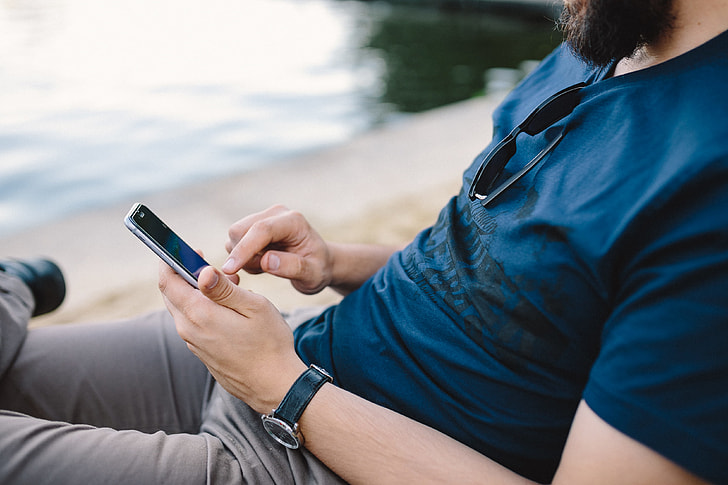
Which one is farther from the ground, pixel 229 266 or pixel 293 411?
pixel 229 266

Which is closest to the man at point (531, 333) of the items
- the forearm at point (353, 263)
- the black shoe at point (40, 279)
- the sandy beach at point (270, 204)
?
the forearm at point (353, 263)

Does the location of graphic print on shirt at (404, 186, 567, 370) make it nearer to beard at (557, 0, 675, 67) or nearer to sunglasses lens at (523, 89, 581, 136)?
sunglasses lens at (523, 89, 581, 136)

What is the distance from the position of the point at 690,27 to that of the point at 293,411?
84 cm

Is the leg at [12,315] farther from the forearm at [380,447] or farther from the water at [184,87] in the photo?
the water at [184,87]

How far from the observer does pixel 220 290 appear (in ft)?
3.20

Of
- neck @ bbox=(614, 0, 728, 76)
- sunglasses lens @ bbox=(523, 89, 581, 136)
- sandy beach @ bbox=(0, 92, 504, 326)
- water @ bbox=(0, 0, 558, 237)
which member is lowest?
sandy beach @ bbox=(0, 92, 504, 326)

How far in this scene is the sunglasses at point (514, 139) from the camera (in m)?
1.01

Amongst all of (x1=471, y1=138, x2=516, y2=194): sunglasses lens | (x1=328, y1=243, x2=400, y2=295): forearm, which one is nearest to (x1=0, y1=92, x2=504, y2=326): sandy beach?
(x1=328, y1=243, x2=400, y2=295): forearm

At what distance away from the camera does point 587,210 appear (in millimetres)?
820

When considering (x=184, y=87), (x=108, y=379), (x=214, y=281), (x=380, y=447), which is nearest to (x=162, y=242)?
(x=214, y=281)

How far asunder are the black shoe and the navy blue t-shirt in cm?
79

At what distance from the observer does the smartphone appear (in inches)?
39.0

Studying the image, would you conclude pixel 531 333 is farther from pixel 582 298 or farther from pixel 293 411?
pixel 293 411

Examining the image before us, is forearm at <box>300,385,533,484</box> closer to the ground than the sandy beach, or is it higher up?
higher up
